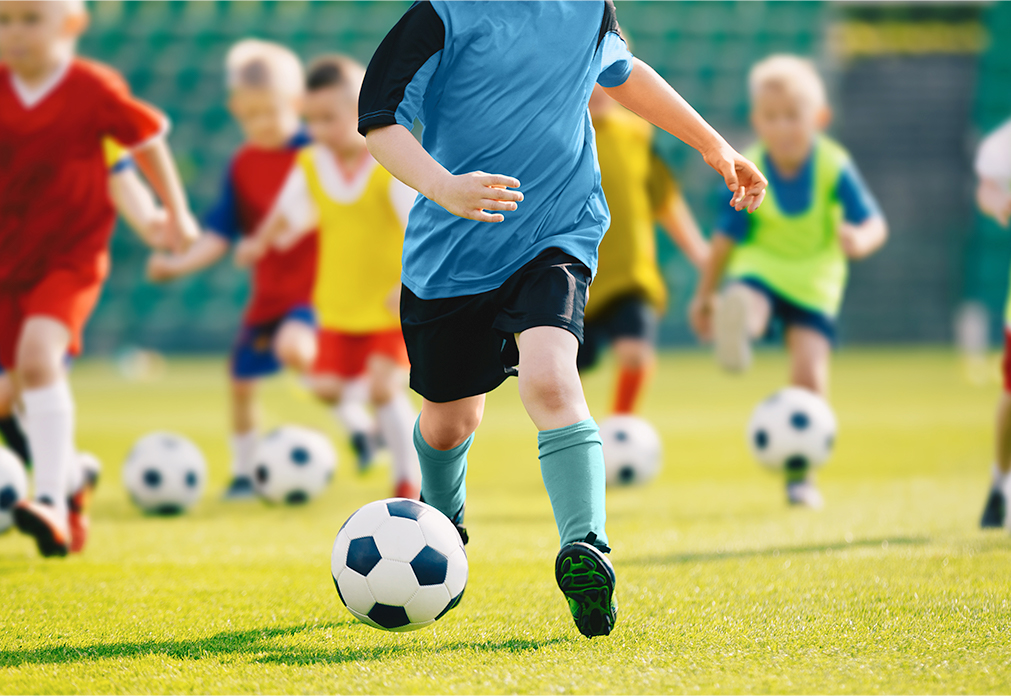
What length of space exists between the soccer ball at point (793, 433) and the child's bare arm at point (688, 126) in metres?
2.15

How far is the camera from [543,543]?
11.9 feet

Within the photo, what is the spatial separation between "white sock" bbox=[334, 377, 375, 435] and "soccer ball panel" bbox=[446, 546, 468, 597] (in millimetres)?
3108

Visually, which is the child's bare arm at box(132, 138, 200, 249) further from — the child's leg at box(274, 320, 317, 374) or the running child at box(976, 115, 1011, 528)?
the running child at box(976, 115, 1011, 528)

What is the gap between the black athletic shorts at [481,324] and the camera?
2.32 metres

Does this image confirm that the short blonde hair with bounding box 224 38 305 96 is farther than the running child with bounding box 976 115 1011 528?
Yes

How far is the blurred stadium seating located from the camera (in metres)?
18.0

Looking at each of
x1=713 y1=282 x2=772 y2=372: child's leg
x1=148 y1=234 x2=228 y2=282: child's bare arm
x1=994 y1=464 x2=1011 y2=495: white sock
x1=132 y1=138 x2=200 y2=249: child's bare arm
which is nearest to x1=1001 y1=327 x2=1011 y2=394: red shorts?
x1=994 y1=464 x2=1011 y2=495: white sock

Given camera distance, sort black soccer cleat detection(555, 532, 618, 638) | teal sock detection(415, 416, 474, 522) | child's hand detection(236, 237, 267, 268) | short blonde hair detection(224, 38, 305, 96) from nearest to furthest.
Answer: black soccer cleat detection(555, 532, 618, 638) < teal sock detection(415, 416, 474, 522) < child's hand detection(236, 237, 267, 268) < short blonde hair detection(224, 38, 305, 96)

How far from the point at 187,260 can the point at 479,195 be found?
3154 mm

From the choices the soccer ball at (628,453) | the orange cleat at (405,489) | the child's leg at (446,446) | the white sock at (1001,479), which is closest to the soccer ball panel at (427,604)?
the child's leg at (446,446)

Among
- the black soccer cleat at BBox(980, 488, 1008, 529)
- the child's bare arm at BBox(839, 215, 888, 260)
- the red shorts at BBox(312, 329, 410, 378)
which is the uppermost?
the child's bare arm at BBox(839, 215, 888, 260)

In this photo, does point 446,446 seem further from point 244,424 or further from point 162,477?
point 244,424

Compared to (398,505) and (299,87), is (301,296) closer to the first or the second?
(299,87)

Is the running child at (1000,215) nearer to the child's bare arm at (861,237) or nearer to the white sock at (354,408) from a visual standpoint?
the child's bare arm at (861,237)
